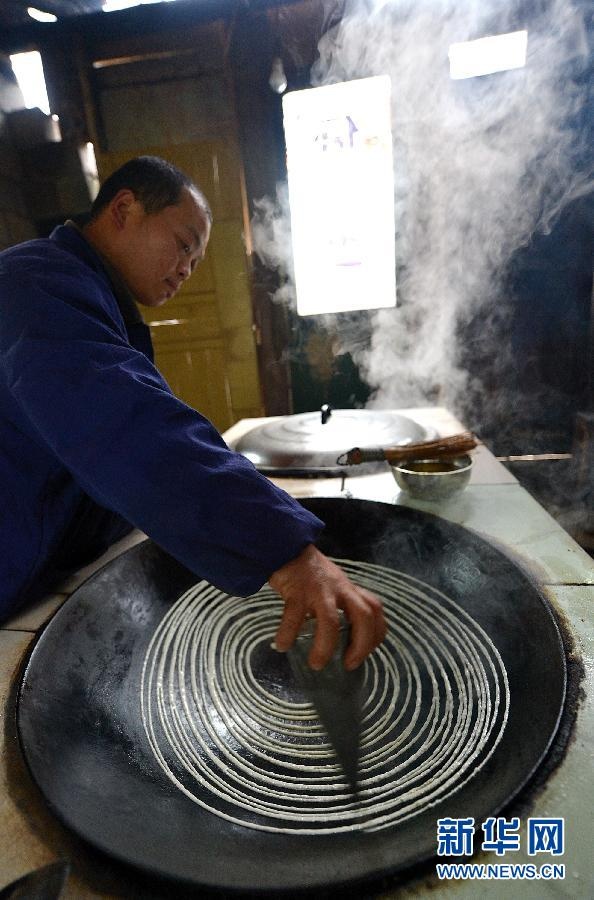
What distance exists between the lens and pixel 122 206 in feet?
5.09

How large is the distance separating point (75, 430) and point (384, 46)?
475 cm

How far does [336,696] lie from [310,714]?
0.18 metres

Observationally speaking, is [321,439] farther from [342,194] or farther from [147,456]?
[342,194]

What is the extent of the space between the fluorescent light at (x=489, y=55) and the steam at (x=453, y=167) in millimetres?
70

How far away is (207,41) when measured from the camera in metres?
4.49

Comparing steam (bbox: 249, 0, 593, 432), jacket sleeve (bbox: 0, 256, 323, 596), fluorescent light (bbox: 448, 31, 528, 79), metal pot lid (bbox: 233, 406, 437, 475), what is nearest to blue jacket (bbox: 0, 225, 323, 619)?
jacket sleeve (bbox: 0, 256, 323, 596)

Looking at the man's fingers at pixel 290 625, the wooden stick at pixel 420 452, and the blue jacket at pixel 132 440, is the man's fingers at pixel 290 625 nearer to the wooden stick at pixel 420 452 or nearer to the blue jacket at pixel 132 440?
the blue jacket at pixel 132 440

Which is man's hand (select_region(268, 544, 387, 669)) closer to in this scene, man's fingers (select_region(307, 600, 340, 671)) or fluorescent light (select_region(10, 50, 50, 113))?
man's fingers (select_region(307, 600, 340, 671))

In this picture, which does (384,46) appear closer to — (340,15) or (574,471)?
(340,15)

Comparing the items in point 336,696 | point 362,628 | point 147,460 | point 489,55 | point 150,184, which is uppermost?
point 489,55

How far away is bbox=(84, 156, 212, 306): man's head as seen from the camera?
5.09 feet

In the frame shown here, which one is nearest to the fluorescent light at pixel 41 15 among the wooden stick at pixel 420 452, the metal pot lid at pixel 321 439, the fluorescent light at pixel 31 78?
the metal pot lid at pixel 321 439

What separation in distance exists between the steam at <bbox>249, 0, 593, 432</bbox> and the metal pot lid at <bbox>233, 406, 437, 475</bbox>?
222 cm

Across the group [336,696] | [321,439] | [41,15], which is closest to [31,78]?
[41,15]
